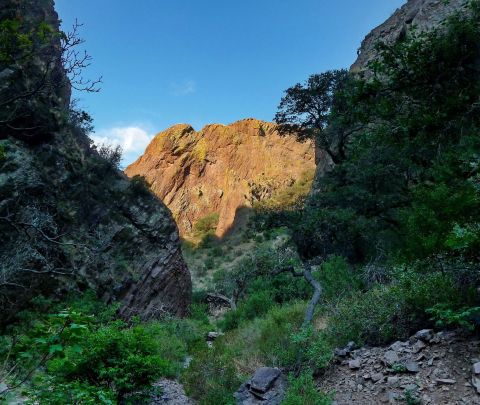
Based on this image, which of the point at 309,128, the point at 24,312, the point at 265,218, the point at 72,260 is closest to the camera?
the point at 24,312

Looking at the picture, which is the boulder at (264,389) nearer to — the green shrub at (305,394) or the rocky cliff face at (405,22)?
the green shrub at (305,394)

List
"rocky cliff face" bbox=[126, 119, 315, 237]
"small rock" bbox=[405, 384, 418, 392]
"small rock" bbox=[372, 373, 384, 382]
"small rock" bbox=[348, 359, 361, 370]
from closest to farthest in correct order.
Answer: "small rock" bbox=[405, 384, 418, 392], "small rock" bbox=[372, 373, 384, 382], "small rock" bbox=[348, 359, 361, 370], "rocky cliff face" bbox=[126, 119, 315, 237]

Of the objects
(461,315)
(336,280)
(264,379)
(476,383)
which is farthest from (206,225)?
(476,383)

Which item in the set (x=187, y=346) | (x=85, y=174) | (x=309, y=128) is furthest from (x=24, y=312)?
(x=309, y=128)

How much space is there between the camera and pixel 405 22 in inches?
1096

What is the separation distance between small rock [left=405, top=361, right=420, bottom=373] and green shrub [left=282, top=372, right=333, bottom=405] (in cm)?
112

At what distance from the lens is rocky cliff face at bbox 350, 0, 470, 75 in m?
22.8

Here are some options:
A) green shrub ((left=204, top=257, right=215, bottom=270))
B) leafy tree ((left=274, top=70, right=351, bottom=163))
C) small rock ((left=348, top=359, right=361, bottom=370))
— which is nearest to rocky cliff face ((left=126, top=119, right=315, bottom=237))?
green shrub ((left=204, top=257, right=215, bottom=270))

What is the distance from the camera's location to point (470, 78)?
7.45m

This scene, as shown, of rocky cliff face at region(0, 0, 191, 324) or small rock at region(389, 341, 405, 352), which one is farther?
rocky cliff face at region(0, 0, 191, 324)

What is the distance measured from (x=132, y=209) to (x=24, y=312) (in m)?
7.59

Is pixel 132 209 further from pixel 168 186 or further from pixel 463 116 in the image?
pixel 168 186

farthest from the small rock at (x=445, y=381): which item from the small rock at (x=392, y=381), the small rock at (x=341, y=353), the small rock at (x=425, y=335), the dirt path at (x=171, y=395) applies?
the dirt path at (x=171, y=395)

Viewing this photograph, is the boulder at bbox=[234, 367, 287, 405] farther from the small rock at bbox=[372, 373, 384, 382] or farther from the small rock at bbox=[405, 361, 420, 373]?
the small rock at bbox=[405, 361, 420, 373]
